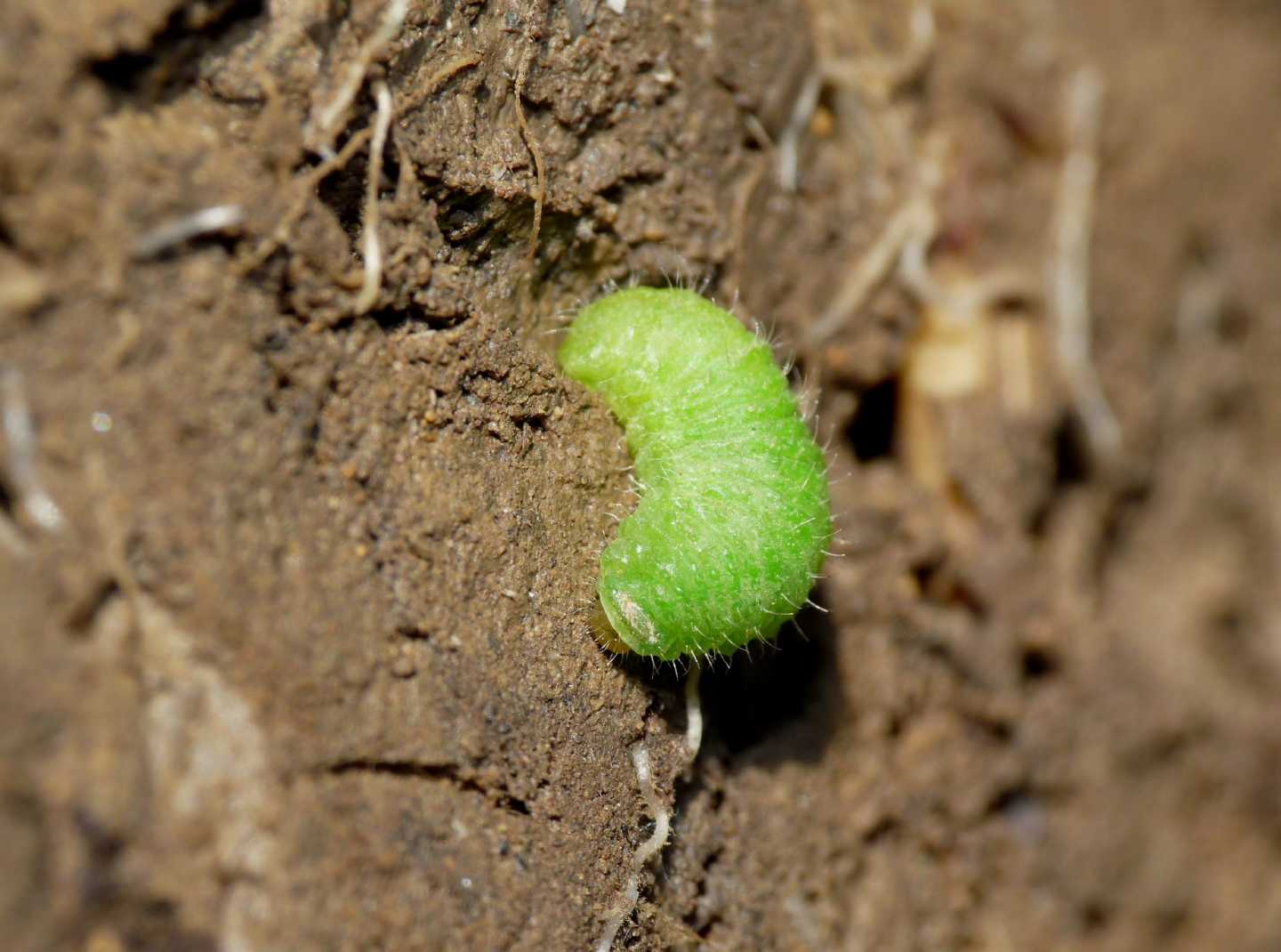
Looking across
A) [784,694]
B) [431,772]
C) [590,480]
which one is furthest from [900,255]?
[431,772]

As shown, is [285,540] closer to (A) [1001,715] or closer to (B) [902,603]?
(B) [902,603]

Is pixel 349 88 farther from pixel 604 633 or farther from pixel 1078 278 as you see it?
pixel 1078 278

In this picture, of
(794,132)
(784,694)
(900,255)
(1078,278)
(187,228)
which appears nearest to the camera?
(187,228)

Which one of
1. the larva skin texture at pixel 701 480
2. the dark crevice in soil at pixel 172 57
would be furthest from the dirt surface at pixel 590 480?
the larva skin texture at pixel 701 480

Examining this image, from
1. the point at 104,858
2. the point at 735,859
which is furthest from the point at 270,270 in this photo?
the point at 735,859

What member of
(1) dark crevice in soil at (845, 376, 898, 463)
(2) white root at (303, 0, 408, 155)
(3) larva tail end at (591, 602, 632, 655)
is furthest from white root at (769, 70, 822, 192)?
(3) larva tail end at (591, 602, 632, 655)

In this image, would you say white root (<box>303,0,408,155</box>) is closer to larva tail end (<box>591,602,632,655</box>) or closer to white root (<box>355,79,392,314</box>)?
white root (<box>355,79,392,314</box>)

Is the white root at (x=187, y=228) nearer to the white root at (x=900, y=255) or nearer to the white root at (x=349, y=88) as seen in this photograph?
the white root at (x=349, y=88)
